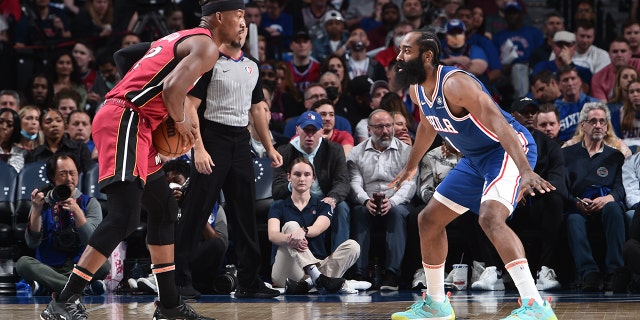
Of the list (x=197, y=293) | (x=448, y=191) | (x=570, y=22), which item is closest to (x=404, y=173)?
(x=448, y=191)

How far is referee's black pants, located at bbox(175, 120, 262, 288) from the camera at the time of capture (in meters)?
7.07

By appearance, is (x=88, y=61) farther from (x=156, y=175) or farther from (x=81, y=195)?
(x=156, y=175)

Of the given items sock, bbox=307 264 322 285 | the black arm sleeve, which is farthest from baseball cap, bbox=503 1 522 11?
the black arm sleeve

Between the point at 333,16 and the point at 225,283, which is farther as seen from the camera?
the point at 333,16

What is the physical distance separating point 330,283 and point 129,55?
113 inches

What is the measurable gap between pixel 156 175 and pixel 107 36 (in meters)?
6.96

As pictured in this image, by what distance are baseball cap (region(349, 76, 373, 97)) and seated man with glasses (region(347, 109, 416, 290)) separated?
1.31 metres

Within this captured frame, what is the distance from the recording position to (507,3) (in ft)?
39.9

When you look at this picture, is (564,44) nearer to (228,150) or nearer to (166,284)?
(228,150)

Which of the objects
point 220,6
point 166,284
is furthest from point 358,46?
point 166,284

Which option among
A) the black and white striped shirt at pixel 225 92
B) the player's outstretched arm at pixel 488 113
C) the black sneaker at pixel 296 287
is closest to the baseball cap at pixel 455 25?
the black sneaker at pixel 296 287

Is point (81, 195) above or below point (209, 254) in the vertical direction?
above

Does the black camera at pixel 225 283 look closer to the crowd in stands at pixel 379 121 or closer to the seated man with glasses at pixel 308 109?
the crowd in stands at pixel 379 121

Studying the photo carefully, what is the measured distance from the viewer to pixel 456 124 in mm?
5617
